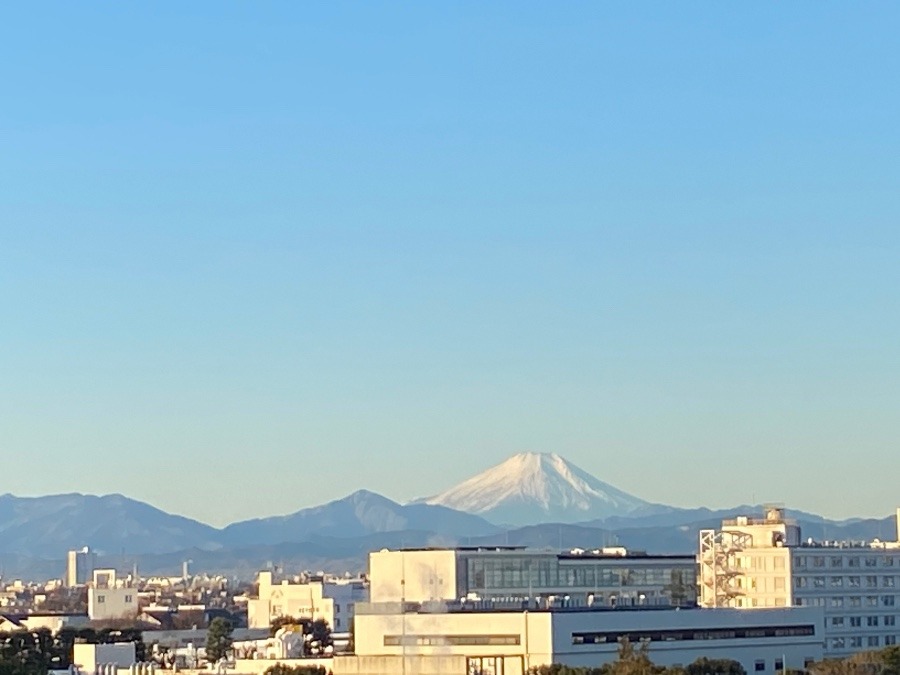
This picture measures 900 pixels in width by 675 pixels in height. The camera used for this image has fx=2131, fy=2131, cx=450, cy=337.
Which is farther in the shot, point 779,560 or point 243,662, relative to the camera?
point 779,560

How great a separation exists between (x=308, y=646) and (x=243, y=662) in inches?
538

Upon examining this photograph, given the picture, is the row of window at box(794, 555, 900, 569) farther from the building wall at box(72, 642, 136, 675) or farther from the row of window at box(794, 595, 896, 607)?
the building wall at box(72, 642, 136, 675)

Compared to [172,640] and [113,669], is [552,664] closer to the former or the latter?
[113,669]

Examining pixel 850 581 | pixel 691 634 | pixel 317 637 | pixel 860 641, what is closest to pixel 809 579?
pixel 850 581

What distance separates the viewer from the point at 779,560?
9912 cm

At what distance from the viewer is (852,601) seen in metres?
99.6

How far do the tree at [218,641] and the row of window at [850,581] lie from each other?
26580 mm

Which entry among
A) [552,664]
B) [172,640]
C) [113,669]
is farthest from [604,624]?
[172,640]

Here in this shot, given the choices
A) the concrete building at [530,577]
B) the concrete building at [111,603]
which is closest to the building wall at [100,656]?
the concrete building at [530,577]

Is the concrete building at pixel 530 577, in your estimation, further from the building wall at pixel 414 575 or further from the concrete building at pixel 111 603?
the concrete building at pixel 111 603

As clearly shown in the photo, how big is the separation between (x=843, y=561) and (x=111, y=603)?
8162 cm

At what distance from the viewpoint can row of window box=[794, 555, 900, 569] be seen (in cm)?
9938

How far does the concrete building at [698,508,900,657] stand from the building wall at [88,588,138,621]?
7038 cm

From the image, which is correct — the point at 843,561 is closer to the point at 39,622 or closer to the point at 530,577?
the point at 530,577
